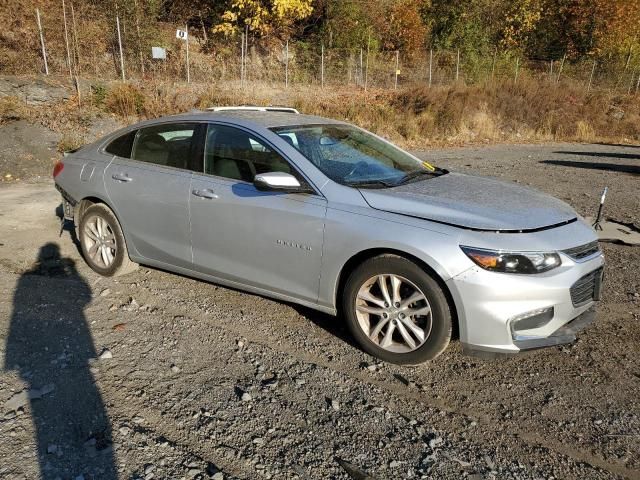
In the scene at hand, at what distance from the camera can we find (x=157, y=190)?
166 inches

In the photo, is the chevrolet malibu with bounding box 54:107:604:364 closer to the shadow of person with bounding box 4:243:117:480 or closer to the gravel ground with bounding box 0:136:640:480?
the gravel ground with bounding box 0:136:640:480

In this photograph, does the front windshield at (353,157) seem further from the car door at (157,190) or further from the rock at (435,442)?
the rock at (435,442)

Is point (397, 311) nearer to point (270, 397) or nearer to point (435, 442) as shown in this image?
point (435, 442)

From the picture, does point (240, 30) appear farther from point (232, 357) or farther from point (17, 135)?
point (232, 357)

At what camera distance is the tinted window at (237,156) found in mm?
3713

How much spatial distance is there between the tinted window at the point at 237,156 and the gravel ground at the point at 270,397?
1.13m

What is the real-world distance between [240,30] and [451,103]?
37.0 ft

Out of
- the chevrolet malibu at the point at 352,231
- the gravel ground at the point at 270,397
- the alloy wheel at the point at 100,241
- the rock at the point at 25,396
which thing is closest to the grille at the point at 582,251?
the chevrolet malibu at the point at 352,231

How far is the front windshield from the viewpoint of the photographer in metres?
3.67

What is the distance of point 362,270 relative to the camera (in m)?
3.27

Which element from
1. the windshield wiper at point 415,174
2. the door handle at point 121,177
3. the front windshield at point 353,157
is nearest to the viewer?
the front windshield at point 353,157

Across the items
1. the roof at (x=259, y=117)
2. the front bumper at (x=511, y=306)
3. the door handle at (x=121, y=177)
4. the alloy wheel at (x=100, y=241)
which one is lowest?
the alloy wheel at (x=100, y=241)

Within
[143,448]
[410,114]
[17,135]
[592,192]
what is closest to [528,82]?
[410,114]

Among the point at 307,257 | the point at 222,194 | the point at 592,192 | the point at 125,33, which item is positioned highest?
the point at 125,33
